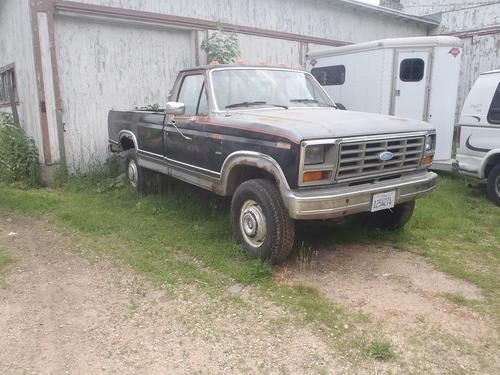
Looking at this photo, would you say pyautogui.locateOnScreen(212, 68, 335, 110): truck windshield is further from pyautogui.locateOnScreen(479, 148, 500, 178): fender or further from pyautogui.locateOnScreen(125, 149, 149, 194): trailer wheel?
pyautogui.locateOnScreen(479, 148, 500, 178): fender

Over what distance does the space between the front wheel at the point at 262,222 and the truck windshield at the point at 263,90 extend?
1244 mm

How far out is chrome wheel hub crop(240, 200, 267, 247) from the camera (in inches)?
178

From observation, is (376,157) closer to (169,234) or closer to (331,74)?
(169,234)

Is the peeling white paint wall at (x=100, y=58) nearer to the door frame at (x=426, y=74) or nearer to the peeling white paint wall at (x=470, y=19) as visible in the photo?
the door frame at (x=426, y=74)

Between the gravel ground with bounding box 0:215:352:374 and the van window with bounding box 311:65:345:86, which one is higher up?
the van window with bounding box 311:65:345:86

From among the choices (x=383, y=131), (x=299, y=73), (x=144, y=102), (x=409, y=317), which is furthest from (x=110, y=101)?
(x=409, y=317)

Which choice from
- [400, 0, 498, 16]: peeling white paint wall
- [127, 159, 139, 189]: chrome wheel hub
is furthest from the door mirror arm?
[400, 0, 498, 16]: peeling white paint wall

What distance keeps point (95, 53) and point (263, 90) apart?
15.2 feet

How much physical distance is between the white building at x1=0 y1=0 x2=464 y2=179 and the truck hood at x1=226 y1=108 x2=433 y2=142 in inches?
182

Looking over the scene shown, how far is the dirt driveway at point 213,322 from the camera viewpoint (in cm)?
311

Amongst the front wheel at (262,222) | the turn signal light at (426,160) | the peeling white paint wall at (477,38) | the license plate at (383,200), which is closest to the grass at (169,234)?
the front wheel at (262,222)

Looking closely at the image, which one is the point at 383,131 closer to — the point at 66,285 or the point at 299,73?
the point at 299,73

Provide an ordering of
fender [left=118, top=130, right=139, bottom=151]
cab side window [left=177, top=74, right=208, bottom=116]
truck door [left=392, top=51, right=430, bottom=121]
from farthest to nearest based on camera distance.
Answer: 1. truck door [left=392, top=51, right=430, bottom=121]
2. fender [left=118, top=130, right=139, bottom=151]
3. cab side window [left=177, top=74, right=208, bottom=116]

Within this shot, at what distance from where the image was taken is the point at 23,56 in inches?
336
